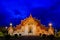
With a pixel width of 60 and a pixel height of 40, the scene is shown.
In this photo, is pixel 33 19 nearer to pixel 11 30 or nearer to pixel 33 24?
pixel 33 24

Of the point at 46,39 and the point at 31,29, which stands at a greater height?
the point at 31,29

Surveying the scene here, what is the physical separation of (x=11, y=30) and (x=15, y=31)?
1.21m

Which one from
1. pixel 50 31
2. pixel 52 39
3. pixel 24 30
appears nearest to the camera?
pixel 52 39

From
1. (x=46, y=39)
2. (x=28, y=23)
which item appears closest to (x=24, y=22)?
(x=28, y=23)

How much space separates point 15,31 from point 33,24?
545cm

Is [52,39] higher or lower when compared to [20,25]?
lower

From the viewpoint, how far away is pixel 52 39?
3322 cm

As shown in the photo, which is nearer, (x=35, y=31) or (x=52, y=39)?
(x=52, y=39)

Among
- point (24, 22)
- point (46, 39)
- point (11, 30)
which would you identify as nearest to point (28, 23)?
point (24, 22)

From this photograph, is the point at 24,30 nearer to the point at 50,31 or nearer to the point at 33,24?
the point at 33,24

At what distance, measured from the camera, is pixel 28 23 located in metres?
62.0

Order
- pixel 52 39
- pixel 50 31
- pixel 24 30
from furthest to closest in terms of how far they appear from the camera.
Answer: pixel 24 30 → pixel 50 31 → pixel 52 39

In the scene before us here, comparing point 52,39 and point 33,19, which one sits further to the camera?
point 33,19

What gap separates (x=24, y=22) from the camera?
62.2m
